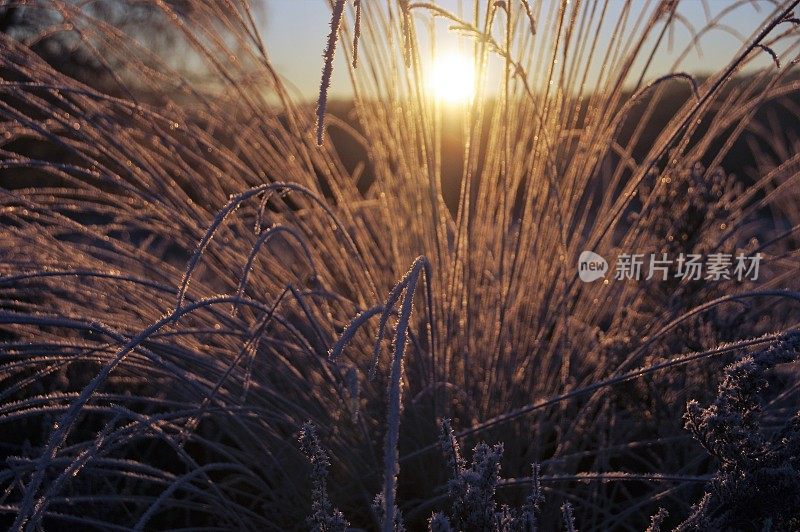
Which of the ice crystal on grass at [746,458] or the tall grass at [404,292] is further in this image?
the tall grass at [404,292]

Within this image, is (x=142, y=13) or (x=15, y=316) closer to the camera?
(x=15, y=316)

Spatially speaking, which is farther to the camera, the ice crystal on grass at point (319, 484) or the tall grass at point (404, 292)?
the tall grass at point (404, 292)

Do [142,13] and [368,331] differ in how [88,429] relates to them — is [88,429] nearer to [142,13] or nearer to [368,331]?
[368,331]

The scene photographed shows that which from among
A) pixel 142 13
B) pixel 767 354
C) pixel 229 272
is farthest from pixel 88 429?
pixel 142 13

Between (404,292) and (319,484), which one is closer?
(319,484)

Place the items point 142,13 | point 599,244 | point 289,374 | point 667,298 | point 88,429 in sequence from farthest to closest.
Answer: point 142,13 → point 88,429 → point 667,298 → point 599,244 → point 289,374

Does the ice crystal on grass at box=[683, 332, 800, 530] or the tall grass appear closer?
the ice crystal on grass at box=[683, 332, 800, 530]

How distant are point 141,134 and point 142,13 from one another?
5.98 m

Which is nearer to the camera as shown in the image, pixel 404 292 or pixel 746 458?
pixel 746 458

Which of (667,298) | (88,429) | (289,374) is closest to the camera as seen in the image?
(289,374)

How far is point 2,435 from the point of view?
2.22 m

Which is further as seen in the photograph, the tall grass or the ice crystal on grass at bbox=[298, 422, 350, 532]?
the tall grass

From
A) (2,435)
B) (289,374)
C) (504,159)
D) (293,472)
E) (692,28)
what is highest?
(692,28)

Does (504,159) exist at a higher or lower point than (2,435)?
higher
